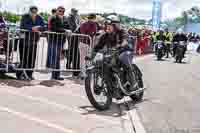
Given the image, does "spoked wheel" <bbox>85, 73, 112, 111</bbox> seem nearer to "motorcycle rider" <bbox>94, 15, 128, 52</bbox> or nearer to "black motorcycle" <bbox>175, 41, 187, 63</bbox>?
"motorcycle rider" <bbox>94, 15, 128, 52</bbox>

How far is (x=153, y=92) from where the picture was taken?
36.7ft

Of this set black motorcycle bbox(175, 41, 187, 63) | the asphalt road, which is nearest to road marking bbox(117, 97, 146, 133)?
the asphalt road

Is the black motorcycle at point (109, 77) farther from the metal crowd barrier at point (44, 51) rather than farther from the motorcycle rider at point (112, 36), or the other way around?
the metal crowd barrier at point (44, 51)

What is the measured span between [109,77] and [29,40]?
3009 millimetres

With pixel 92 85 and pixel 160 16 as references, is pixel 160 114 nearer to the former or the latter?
pixel 92 85

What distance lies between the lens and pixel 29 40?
10758mm

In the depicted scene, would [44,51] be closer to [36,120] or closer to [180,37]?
[36,120]

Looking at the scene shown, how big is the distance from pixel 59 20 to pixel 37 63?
1.16 meters

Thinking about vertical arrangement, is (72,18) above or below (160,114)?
above

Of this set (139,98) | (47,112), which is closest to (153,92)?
(139,98)

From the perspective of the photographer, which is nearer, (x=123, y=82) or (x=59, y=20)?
(x=123, y=82)

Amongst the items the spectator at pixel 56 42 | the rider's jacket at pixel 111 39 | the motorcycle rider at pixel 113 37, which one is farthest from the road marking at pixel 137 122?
the spectator at pixel 56 42

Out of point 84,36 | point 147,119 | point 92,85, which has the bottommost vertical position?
point 147,119

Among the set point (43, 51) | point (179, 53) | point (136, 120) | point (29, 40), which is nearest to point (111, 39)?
point (136, 120)
